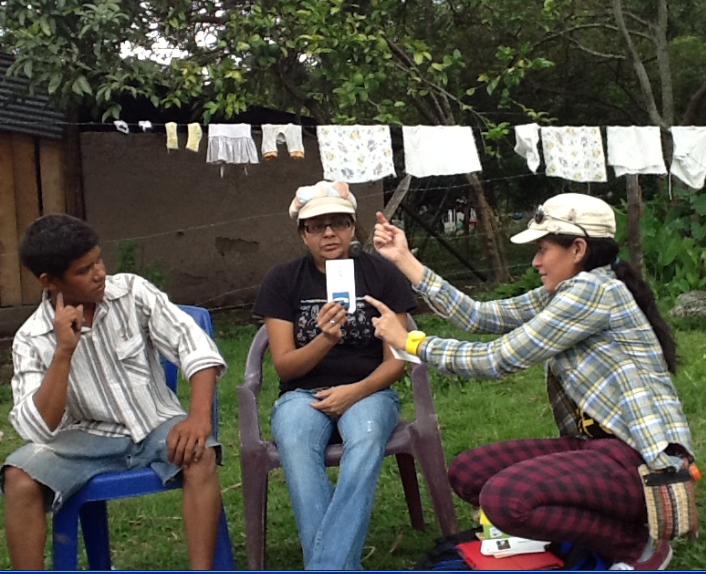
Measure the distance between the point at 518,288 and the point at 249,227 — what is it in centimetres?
270

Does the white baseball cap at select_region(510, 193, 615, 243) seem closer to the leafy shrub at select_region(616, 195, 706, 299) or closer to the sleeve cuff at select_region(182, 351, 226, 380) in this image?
the sleeve cuff at select_region(182, 351, 226, 380)

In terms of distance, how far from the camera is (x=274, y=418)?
2.74 meters

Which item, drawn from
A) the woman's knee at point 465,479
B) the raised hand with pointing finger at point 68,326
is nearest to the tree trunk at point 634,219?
the woman's knee at point 465,479

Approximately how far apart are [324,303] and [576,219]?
3.08 feet

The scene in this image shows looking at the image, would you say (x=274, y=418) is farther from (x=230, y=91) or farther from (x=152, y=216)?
(x=152, y=216)

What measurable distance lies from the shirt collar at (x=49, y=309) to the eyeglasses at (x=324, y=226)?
64 centimetres

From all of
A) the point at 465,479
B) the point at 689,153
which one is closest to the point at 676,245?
the point at 689,153

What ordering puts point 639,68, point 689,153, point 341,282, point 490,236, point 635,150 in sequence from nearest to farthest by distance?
1. point 341,282
2. point 635,150
3. point 689,153
4. point 490,236
5. point 639,68

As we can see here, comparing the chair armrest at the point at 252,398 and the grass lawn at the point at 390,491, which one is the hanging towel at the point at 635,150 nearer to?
Result: the grass lawn at the point at 390,491

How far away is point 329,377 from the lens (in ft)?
9.34

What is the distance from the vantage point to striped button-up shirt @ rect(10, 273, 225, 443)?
2.52 m

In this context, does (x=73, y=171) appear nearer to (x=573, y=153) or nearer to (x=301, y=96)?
(x=301, y=96)

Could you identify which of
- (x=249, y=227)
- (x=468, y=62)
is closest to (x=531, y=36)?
(x=468, y=62)

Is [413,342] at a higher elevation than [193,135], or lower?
lower
